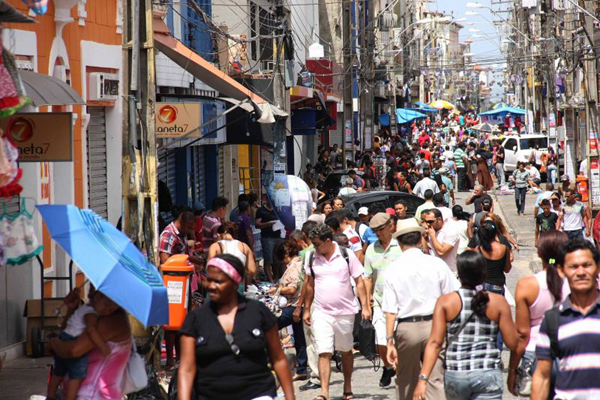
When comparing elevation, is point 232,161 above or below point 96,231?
above

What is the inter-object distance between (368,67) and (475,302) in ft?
151

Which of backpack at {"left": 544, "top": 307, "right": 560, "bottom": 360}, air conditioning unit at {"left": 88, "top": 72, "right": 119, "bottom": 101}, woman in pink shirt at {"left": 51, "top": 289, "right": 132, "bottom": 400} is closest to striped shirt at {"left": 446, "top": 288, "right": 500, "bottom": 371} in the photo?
backpack at {"left": 544, "top": 307, "right": 560, "bottom": 360}

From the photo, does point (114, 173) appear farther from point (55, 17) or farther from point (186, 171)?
point (186, 171)

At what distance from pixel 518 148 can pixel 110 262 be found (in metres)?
41.3

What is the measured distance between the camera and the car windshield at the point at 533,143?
46.8m

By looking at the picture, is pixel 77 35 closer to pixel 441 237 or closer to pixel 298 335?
pixel 298 335

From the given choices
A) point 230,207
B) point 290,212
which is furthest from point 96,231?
point 230,207

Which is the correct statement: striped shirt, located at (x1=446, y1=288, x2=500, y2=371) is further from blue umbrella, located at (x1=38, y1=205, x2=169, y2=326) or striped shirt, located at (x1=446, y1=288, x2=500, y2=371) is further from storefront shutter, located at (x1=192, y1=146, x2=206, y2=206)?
storefront shutter, located at (x1=192, y1=146, x2=206, y2=206)

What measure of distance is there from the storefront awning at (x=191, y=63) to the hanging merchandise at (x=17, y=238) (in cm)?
804

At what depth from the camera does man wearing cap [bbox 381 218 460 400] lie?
326 inches

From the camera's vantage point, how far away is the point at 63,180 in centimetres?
1344

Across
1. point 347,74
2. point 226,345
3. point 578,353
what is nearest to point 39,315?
point 226,345

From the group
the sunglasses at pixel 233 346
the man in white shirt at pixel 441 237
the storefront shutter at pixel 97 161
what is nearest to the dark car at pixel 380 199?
the storefront shutter at pixel 97 161

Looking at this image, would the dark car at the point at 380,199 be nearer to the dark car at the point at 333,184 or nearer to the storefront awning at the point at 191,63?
the storefront awning at the point at 191,63
